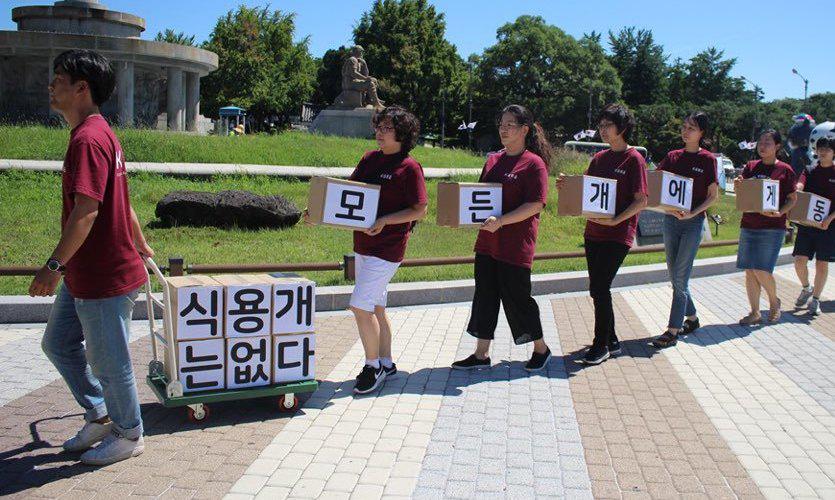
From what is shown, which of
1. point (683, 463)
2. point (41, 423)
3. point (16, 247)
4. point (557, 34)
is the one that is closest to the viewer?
point (683, 463)

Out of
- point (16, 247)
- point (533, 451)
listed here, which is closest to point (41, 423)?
point (533, 451)

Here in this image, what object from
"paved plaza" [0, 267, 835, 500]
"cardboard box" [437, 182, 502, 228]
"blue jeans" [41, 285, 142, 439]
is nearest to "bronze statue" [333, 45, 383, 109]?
"paved plaza" [0, 267, 835, 500]

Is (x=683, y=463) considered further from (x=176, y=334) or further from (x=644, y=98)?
(x=644, y=98)

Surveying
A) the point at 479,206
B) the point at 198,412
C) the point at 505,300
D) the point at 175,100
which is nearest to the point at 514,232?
the point at 479,206

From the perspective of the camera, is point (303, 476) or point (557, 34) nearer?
point (303, 476)

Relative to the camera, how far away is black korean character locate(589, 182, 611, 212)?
21.2 feet

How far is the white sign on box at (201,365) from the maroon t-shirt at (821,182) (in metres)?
7.14

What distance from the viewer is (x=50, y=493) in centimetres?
404

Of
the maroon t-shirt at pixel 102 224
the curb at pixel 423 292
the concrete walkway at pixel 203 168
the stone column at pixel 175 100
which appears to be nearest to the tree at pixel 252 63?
the stone column at pixel 175 100

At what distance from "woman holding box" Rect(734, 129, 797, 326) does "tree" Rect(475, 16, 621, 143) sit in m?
62.0

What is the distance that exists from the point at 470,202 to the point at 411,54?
2246 inches

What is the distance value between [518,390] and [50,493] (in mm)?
3376

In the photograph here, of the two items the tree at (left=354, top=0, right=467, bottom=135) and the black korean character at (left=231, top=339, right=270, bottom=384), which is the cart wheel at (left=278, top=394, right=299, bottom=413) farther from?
the tree at (left=354, top=0, right=467, bottom=135)

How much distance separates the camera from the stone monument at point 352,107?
26422 mm
